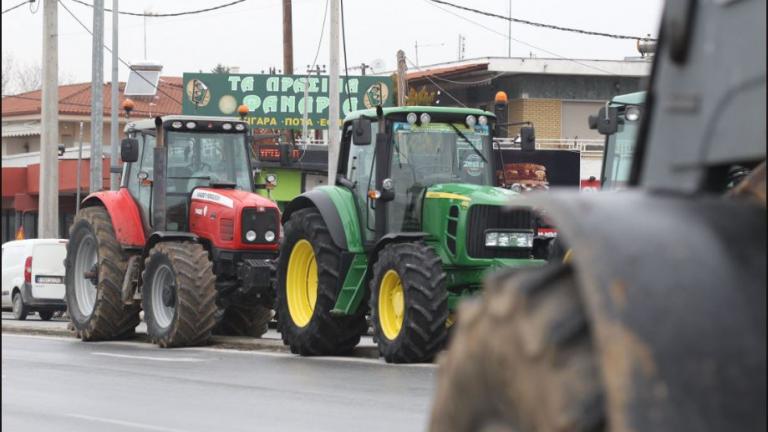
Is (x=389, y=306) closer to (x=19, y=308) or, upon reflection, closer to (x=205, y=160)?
(x=205, y=160)

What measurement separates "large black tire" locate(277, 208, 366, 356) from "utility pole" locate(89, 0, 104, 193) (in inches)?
658

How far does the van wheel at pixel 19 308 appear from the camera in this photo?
33.0m

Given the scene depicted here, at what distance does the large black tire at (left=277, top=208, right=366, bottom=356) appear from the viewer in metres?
17.6

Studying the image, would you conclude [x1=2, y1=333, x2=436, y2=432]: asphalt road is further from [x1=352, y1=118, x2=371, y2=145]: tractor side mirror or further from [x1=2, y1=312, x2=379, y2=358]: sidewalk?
[x1=352, y1=118, x2=371, y2=145]: tractor side mirror

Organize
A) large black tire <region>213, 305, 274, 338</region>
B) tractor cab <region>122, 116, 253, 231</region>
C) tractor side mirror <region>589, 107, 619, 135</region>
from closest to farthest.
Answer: tractor side mirror <region>589, 107, 619, 135</region>
tractor cab <region>122, 116, 253, 231</region>
large black tire <region>213, 305, 274, 338</region>

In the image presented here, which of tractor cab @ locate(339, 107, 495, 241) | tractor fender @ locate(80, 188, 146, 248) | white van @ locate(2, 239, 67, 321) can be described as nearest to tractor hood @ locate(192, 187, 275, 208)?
tractor fender @ locate(80, 188, 146, 248)

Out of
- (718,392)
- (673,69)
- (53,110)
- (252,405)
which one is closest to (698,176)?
(673,69)

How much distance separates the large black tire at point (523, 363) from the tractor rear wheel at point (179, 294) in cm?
1612

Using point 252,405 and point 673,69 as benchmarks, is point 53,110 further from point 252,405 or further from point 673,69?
point 673,69

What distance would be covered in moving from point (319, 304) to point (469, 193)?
2105 millimetres

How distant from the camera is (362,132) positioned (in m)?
17.3

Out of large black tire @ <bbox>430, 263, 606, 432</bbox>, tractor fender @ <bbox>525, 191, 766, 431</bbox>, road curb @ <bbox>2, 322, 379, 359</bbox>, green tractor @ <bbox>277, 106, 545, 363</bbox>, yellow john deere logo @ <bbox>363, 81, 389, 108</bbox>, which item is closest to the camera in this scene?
tractor fender @ <bbox>525, 191, 766, 431</bbox>

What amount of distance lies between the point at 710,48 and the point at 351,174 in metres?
15.0

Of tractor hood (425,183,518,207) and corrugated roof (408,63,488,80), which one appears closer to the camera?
tractor hood (425,183,518,207)
